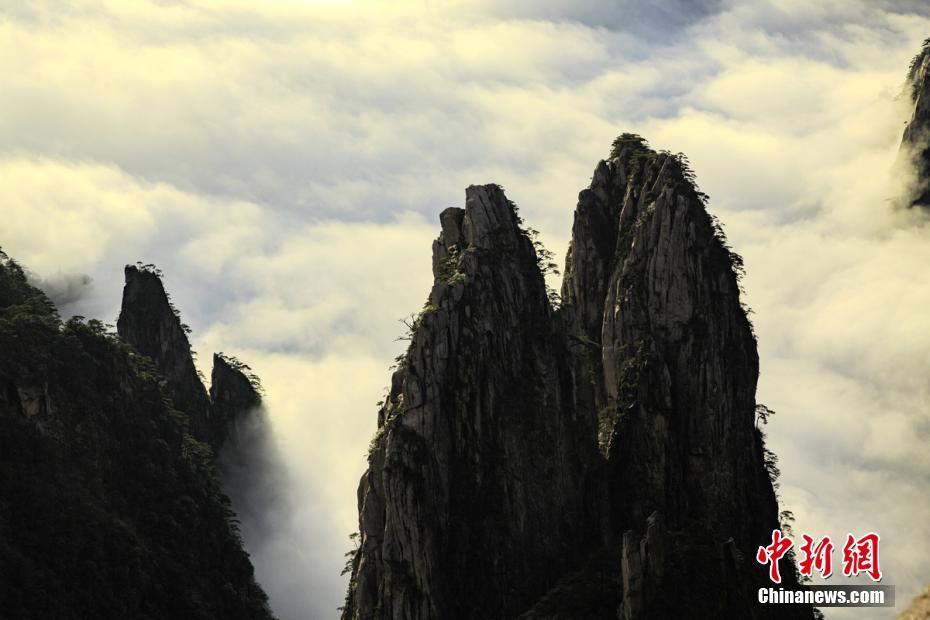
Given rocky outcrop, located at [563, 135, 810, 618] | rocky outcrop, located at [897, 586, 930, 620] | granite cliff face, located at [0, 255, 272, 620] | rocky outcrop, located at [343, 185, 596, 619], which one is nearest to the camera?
rocky outcrop, located at [897, 586, 930, 620]

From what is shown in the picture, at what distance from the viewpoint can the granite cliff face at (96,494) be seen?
155m

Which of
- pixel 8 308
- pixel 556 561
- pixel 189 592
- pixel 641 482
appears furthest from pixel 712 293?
pixel 8 308

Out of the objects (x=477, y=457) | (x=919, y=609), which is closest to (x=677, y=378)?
(x=477, y=457)

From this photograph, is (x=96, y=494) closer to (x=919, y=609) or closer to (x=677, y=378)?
(x=677, y=378)

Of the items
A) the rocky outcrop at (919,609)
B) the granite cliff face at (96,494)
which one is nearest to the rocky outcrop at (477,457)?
the granite cliff face at (96,494)

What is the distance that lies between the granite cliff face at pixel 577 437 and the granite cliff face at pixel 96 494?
4293cm

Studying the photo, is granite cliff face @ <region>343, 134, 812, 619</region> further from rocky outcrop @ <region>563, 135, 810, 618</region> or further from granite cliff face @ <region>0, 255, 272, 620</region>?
granite cliff face @ <region>0, 255, 272, 620</region>

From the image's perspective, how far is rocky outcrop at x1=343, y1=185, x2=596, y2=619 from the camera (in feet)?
389

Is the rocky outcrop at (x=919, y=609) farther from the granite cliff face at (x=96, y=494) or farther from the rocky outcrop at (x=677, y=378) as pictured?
the granite cliff face at (x=96, y=494)

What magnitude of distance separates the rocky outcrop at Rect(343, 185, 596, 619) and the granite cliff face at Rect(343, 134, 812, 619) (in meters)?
0.12

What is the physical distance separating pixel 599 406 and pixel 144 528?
55.7 meters

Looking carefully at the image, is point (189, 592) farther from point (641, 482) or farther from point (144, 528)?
point (641, 482)

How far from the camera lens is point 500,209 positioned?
129875 millimetres

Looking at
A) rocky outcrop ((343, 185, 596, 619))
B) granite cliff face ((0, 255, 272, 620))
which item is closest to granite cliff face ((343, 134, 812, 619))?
rocky outcrop ((343, 185, 596, 619))
